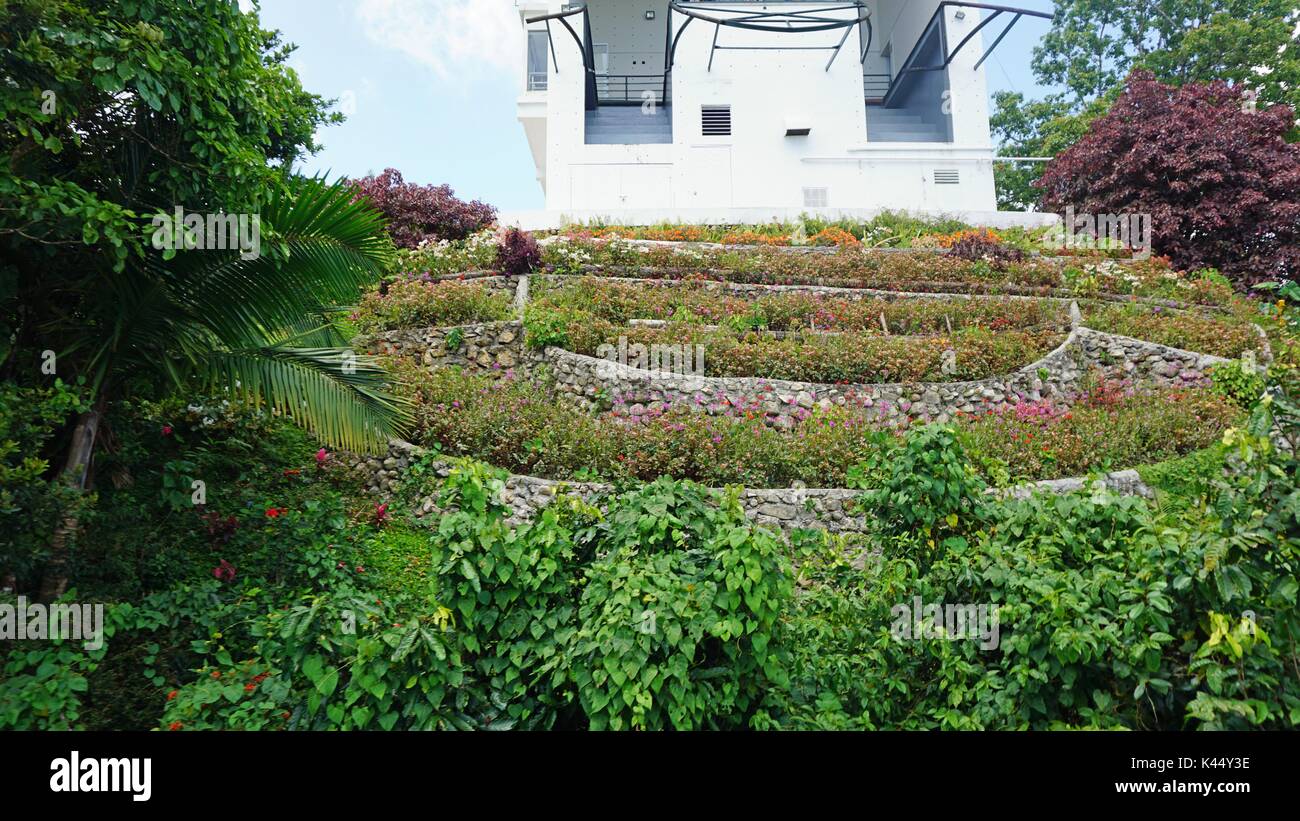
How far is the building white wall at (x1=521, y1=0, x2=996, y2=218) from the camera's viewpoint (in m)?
21.2

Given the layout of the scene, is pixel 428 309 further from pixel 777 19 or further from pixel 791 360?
pixel 777 19

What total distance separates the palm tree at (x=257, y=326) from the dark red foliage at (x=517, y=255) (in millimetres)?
5826

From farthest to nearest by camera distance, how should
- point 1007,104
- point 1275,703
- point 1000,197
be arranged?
point 1007,104, point 1000,197, point 1275,703

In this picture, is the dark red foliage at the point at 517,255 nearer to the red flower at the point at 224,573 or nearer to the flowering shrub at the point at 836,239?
the flowering shrub at the point at 836,239

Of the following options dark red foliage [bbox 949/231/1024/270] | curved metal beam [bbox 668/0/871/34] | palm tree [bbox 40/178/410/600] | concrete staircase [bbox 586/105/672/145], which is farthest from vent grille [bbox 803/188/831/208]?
palm tree [bbox 40/178/410/600]

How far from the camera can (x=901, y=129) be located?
2280 centimetres

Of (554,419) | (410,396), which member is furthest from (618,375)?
(410,396)

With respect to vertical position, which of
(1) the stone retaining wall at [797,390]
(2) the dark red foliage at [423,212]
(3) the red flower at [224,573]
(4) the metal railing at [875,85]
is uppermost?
(4) the metal railing at [875,85]

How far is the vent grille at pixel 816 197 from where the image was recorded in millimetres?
21266

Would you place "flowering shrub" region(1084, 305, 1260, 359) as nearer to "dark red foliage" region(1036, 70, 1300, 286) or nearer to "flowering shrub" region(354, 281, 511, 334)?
"dark red foliage" region(1036, 70, 1300, 286)

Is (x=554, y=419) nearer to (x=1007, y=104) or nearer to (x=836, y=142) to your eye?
(x=836, y=142)

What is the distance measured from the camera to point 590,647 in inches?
159

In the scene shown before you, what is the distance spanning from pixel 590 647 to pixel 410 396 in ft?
20.9

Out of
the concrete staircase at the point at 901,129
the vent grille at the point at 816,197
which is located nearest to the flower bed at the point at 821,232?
the vent grille at the point at 816,197
